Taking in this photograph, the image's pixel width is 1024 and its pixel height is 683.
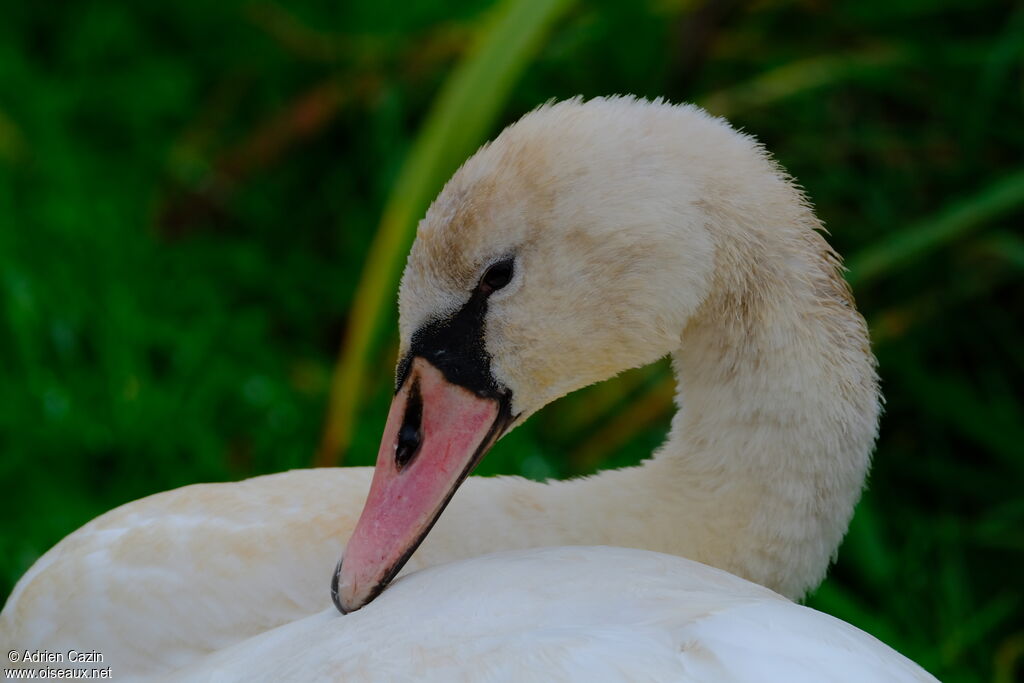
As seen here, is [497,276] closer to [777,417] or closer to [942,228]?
[777,417]

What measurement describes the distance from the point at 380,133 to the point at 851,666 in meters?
2.47

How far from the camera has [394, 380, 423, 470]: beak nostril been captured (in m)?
1.45

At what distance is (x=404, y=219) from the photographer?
2.38 m

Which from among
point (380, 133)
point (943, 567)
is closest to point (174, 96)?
point (380, 133)

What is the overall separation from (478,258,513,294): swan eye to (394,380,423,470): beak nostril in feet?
0.46

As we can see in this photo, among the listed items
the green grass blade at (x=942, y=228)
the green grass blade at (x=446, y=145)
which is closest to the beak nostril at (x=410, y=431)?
the green grass blade at (x=446, y=145)

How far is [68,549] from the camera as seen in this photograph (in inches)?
66.4

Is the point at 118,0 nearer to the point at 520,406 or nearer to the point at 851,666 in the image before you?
the point at 520,406

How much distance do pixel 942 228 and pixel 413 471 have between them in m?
1.53

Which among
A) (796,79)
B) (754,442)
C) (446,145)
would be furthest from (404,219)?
(796,79)

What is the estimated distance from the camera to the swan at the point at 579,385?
1.43m

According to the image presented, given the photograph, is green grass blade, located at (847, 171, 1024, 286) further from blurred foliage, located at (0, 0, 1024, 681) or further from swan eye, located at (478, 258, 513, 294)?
swan eye, located at (478, 258, 513, 294)

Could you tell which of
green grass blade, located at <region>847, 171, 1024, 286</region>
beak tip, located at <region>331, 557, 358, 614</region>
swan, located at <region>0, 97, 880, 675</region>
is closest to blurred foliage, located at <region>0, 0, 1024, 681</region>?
green grass blade, located at <region>847, 171, 1024, 286</region>

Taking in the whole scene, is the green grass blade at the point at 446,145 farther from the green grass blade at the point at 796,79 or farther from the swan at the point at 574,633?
the swan at the point at 574,633
